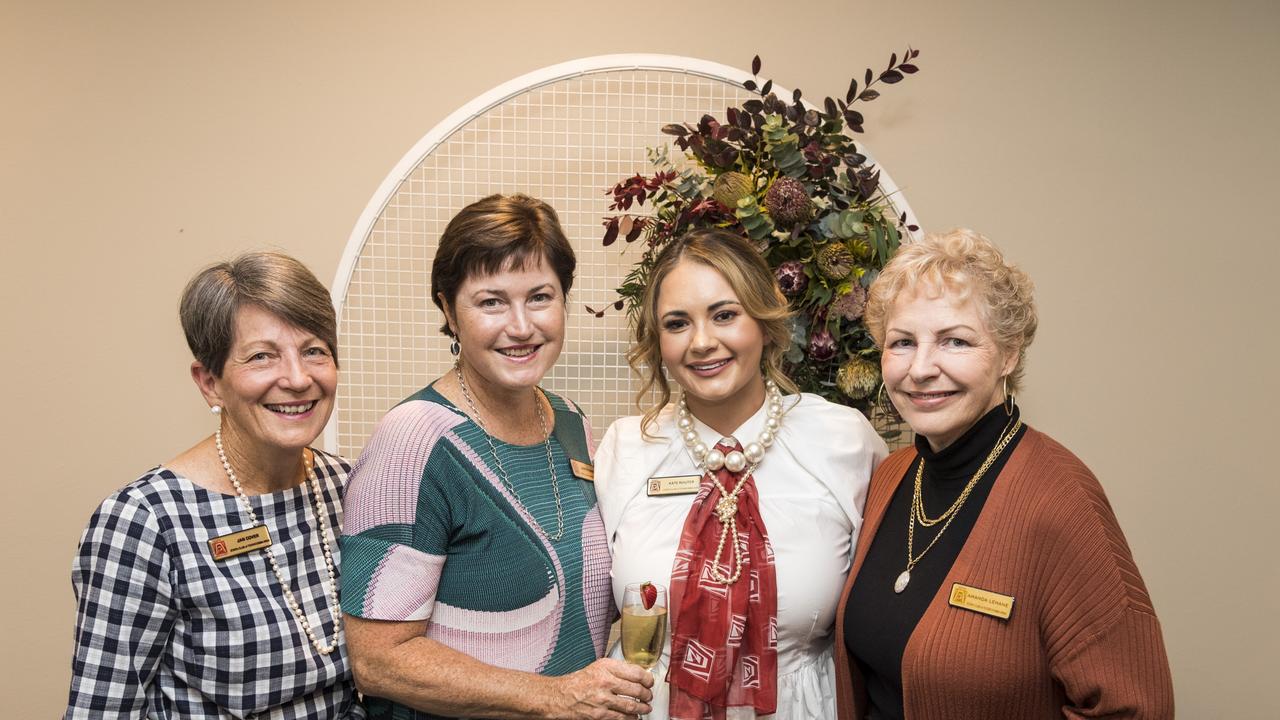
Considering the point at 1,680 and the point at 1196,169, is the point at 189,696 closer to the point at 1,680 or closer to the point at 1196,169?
the point at 1,680

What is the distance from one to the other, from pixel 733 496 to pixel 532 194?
123 cm

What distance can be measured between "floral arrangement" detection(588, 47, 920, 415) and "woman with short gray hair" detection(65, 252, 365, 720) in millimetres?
983

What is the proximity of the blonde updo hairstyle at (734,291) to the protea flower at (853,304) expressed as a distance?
0.14m

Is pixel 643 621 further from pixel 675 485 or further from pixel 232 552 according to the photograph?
pixel 232 552

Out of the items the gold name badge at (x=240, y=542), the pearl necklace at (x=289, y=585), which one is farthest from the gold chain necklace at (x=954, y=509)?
the gold name badge at (x=240, y=542)

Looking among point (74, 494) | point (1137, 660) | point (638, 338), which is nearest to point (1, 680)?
point (74, 494)

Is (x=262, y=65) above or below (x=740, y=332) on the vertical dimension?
above

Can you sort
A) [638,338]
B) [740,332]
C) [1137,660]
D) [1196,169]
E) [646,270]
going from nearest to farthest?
[1137,660]
[740,332]
[638,338]
[646,270]
[1196,169]

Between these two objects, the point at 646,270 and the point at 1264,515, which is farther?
the point at 1264,515

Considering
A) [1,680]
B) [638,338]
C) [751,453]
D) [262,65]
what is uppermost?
[262,65]

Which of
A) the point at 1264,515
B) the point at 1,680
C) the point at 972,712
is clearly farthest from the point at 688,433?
the point at 1,680

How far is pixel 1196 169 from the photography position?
3.03 meters

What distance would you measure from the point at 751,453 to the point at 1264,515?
2093 mm

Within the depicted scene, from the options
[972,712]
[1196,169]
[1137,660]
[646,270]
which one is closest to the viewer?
[1137,660]
